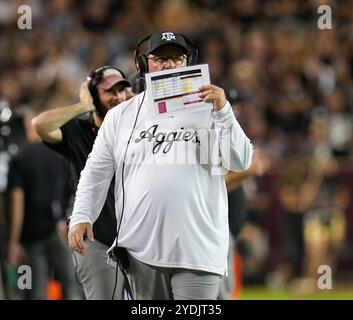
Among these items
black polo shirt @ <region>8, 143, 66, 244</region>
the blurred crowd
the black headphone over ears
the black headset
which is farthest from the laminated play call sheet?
the blurred crowd

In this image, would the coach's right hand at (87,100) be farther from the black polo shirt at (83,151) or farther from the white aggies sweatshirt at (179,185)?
the white aggies sweatshirt at (179,185)

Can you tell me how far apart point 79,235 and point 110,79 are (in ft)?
4.55

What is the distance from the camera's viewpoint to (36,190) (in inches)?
360

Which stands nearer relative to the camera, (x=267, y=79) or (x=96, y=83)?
(x=96, y=83)

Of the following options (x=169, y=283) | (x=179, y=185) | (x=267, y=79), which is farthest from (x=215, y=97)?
(x=267, y=79)

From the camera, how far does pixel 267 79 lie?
15.8 metres

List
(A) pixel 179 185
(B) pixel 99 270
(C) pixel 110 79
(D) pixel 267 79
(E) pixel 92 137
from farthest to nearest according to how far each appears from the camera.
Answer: (D) pixel 267 79 < (E) pixel 92 137 < (C) pixel 110 79 < (B) pixel 99 270 < (A) pixel 179 185

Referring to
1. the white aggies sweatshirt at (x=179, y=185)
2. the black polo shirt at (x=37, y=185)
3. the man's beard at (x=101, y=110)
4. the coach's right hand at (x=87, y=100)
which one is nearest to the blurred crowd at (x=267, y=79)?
the black polo shirt at (x=37, y=185)

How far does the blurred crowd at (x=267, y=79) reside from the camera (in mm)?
13516

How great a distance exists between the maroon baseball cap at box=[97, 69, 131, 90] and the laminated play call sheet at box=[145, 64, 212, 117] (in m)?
1.12

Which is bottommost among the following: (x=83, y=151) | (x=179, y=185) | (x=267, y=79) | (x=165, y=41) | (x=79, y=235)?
(x=79, y=235)

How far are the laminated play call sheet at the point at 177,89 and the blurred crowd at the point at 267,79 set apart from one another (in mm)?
6736

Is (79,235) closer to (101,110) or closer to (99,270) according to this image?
(99,270)

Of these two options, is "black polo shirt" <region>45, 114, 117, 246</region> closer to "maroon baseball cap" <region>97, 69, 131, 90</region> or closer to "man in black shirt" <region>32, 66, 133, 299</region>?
"man in black shirt" <region>32, 66, 133, 299</region>
